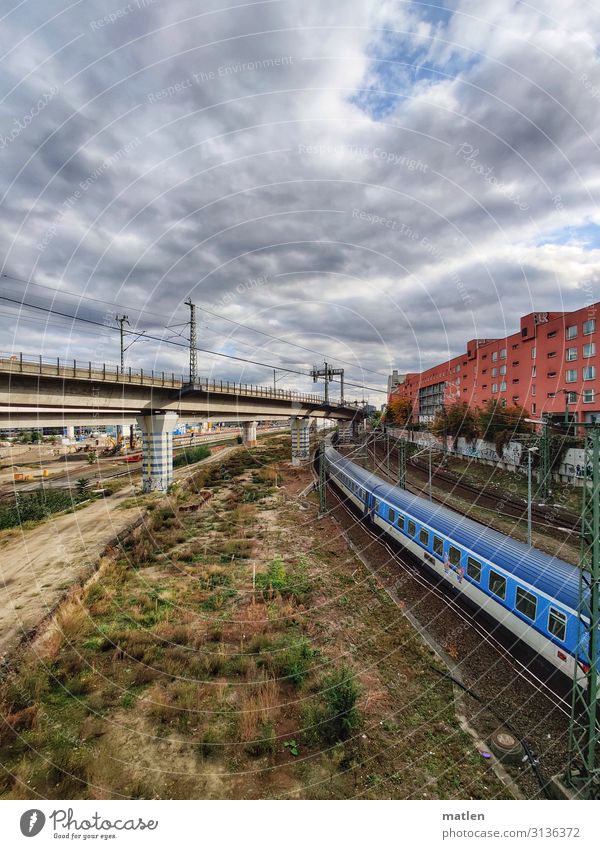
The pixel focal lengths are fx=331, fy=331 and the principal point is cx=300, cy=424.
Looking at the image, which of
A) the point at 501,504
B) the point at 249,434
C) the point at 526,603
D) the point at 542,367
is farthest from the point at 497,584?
the point at 249,434

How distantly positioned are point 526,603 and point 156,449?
30.8 meters

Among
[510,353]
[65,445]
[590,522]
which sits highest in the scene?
[510,353]

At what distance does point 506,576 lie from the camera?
10219 mm

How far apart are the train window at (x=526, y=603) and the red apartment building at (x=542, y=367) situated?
19083 mm

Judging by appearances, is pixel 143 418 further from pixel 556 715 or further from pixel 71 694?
pixel 556 715

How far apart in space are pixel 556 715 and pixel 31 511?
32851mm

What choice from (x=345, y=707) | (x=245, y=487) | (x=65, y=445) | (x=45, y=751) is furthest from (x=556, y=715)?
(x=65, y=445)

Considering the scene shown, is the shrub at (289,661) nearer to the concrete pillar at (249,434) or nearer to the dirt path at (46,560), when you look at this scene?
the dirt path at (46,560)

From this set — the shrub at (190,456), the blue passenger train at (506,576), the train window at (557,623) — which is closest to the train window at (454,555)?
the blue passenger train at (506,576)

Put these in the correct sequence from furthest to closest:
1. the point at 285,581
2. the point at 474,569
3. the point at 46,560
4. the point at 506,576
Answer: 1. the point at 46,560
2. the point at 285,581
3. the point at 474,569
4. the point at 506,576

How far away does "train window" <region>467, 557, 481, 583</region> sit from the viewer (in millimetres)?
11523

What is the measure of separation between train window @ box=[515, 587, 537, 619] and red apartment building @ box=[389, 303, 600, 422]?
19.1 m

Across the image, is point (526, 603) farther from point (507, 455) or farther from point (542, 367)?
point (542, 367)

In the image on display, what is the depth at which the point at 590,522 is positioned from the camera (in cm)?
628
